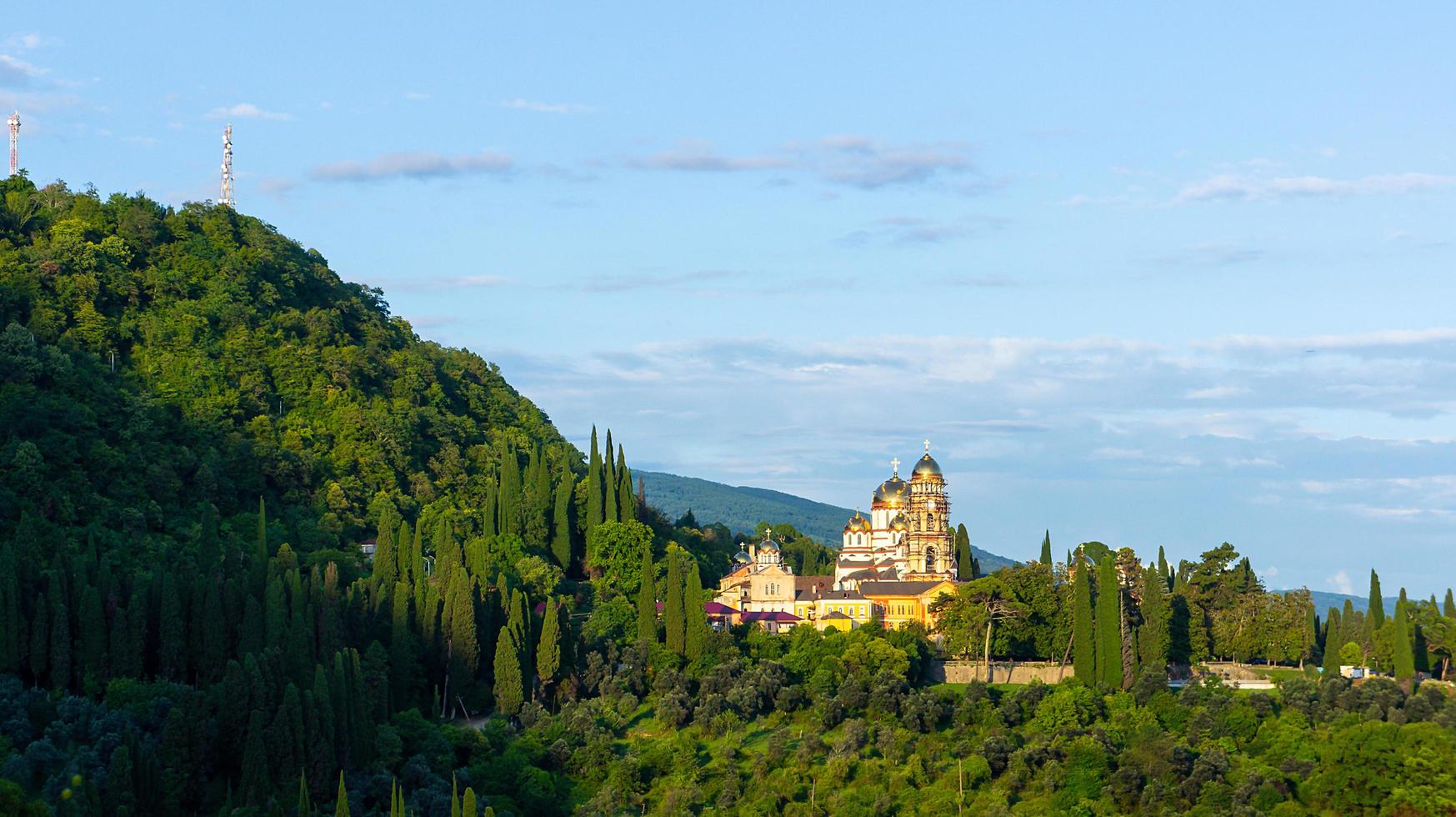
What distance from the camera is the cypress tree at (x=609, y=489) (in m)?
90.2

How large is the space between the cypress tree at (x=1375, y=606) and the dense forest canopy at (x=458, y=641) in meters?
0.17

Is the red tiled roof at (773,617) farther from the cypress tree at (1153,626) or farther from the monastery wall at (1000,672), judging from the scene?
the cypress tree at (1153,626)

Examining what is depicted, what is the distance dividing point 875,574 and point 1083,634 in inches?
729

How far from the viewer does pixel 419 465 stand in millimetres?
95562

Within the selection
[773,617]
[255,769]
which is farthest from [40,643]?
[773,617]

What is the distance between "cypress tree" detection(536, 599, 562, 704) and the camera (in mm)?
72125

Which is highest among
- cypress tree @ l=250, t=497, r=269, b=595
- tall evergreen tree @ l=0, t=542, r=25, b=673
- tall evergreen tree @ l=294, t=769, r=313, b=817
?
cypress tree @ l=250, t=497, r=269, b=595

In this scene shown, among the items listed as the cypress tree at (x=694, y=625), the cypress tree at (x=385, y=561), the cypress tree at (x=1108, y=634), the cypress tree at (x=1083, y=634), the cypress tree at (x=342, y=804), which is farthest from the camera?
the cypress tree at (x=694, y=625)

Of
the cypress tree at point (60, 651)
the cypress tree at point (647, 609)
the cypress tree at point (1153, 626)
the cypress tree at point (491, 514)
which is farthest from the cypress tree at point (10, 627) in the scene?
the cypress tree at point (1153, 626)

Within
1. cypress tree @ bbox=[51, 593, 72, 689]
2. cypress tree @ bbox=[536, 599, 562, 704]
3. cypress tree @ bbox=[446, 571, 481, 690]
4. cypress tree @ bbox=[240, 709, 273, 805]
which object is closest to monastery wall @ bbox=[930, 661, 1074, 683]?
cypress tree @ bbox=[536, 599, 562, 704]

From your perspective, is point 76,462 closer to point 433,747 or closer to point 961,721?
point 433,747

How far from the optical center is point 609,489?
90500 mm

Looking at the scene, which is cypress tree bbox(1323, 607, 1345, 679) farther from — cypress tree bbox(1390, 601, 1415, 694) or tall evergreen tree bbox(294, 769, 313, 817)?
tall evergreen tree bbox(294, 769, 313, 817)

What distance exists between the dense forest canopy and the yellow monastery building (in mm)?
3258
